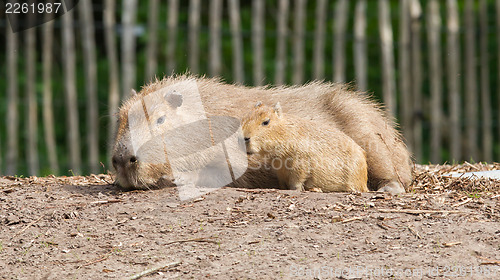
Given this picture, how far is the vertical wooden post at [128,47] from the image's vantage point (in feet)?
28.3

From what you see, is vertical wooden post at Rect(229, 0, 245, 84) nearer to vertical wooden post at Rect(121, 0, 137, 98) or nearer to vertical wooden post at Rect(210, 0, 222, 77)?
vertical wooden post at Rect(210, 0, 222, 77)

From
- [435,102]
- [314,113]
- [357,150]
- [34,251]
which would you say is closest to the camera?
[34,251]

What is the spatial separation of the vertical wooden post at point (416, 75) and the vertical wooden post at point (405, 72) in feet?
0.22

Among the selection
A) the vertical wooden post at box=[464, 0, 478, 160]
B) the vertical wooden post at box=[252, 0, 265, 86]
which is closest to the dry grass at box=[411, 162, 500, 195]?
the vertical wooden post at box=[252, 0, 265, 86]

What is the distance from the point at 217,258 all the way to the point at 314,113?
2088 millimetres

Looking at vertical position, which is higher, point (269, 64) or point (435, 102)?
point (269, 64)

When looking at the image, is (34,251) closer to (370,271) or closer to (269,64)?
(370,271)

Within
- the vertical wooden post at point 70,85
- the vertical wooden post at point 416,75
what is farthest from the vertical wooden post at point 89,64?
the vertical wooden post at point 416,75

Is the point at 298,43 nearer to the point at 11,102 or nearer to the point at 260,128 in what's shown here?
the point at 11,102

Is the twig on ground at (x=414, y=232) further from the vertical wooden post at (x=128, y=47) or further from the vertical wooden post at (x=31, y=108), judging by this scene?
the vertical wooden post at (x=31, y=108)

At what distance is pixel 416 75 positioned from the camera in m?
9.49

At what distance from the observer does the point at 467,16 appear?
9.61 meters

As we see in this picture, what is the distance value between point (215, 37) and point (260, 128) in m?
4.38

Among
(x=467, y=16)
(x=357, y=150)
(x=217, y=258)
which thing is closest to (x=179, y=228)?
(x=217, y=258)
